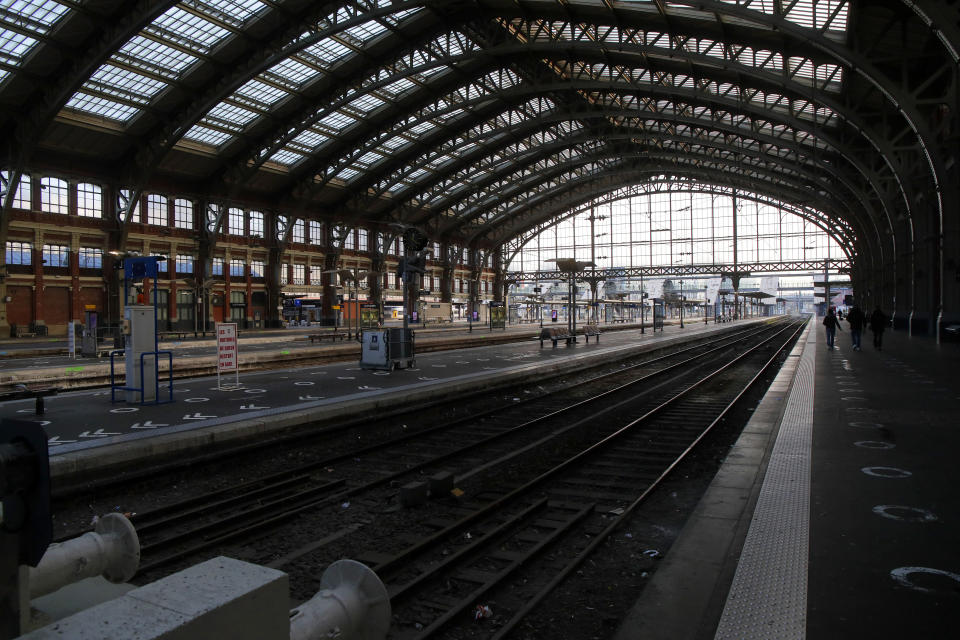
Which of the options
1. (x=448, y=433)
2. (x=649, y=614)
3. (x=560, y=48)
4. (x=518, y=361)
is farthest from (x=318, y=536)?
(x=560, y=48)

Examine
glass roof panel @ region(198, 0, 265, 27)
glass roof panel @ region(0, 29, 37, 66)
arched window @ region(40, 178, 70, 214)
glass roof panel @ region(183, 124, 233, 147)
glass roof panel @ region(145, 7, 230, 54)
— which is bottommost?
arched window @ region(40, 178, 70, 214)

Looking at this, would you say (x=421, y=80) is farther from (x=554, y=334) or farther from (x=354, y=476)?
(x=354, y=476)

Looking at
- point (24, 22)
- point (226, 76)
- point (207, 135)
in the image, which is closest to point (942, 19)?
point (226, 76)

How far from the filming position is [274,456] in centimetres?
955

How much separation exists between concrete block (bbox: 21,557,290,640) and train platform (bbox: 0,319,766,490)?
752 cm

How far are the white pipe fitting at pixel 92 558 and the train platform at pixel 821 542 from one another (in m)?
2.82

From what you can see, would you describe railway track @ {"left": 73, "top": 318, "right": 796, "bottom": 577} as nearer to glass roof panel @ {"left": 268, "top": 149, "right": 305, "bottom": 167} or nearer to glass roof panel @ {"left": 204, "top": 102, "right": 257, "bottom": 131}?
glass roof panel @ {"left": 204, "top": 102, "right": 257, "bottom": 131}

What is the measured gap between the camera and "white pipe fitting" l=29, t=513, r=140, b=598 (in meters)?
2.65

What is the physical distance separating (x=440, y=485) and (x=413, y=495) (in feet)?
1.36

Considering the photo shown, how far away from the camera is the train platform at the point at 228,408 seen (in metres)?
8.74

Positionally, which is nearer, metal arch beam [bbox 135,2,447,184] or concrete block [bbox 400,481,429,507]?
concrete block [bbox 400,481,429,507]

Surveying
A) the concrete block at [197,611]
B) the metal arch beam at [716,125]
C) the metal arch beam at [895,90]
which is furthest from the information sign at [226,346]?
the metal arch beam at [716,125]

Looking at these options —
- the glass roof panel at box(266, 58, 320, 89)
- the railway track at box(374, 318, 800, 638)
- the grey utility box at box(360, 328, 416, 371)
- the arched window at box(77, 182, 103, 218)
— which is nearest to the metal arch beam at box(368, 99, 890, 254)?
the glass roof panel at box(266, 58, 320, 89)

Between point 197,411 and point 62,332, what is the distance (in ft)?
109
